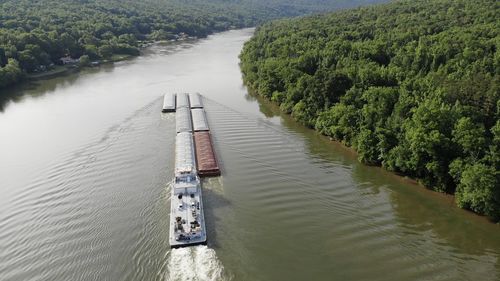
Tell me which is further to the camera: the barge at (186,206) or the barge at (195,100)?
the barge at (195,100)

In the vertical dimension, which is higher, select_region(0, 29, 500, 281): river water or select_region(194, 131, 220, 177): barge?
select_region(194, 131, 220, 177): barge

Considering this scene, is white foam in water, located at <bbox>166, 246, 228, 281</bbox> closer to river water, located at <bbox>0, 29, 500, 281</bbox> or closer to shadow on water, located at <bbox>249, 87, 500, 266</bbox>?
river water, located at <bbox>0, 29, 500, 281</bbox>

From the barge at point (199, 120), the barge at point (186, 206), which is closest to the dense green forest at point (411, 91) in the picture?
the barge at point (199, 120)

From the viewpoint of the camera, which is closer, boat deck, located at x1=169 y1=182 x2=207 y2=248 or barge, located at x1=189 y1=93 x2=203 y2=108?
boat deck, located at x1=169 y1=182 x2=207 y2=248

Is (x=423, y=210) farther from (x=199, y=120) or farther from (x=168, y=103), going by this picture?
(x=168, y=103)

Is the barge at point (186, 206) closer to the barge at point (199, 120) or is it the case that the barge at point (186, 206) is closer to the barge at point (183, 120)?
the barge at point (183, 120)

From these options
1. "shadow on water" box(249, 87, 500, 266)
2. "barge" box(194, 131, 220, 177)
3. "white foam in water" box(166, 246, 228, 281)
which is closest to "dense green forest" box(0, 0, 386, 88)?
"barge" box(194, 131, 220, 177)
